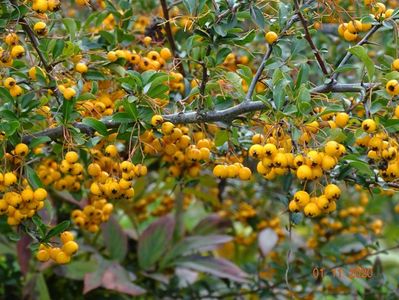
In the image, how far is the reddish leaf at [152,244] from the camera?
9.95 feet

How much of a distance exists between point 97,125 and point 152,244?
144 cm

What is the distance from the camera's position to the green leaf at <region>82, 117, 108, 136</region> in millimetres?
1686

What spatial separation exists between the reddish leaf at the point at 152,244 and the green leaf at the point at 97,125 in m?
1.40

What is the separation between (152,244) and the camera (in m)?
3.04

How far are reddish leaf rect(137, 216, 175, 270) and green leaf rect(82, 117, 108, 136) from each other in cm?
140

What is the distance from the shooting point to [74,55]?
6.12ft

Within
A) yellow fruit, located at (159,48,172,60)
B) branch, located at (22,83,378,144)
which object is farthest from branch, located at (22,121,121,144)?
yellow fruit, located at (159,48,172,60)

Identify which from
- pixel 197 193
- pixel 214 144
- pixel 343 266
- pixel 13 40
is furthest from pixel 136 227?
pixel 13 40

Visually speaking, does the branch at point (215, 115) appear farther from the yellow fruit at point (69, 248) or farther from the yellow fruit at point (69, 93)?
the yellow fruit at point (69, 248)

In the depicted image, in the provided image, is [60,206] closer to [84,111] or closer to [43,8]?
[84,111]

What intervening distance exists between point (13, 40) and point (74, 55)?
0.19m

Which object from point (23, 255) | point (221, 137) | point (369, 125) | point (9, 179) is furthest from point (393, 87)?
point (23, 255)

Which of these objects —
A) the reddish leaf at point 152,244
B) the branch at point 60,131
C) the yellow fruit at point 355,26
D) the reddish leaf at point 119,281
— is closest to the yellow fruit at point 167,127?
the branch at point 60,131

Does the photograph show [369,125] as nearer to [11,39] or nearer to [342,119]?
[342,119]
